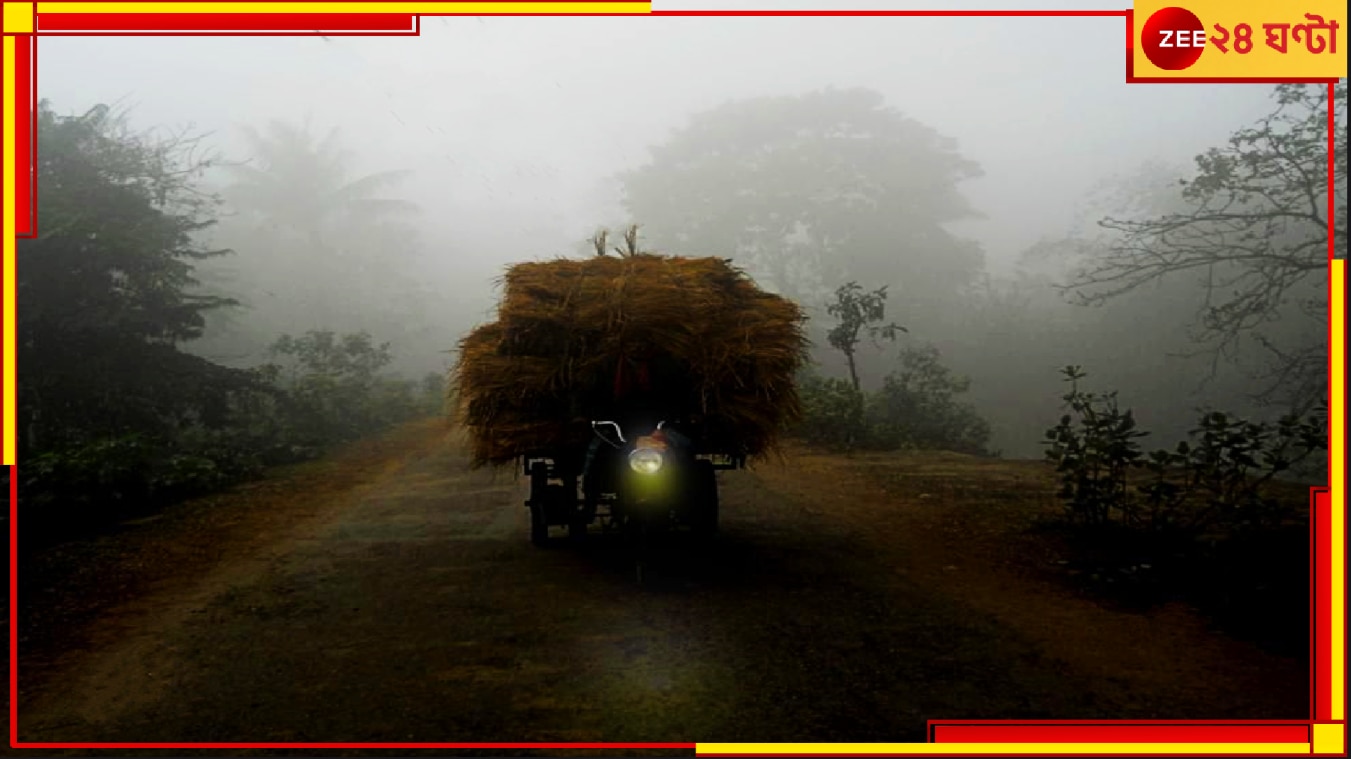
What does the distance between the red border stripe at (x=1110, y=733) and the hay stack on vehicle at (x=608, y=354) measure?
272 cm

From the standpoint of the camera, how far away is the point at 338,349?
1928cm

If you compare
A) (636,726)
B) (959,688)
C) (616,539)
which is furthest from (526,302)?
(959,688)

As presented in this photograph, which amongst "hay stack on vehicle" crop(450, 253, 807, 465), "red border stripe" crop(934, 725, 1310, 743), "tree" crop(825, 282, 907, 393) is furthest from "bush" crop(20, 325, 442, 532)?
"tree" crop(825, 282, 907, 393)

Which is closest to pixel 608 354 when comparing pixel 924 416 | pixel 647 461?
pixel 647 461

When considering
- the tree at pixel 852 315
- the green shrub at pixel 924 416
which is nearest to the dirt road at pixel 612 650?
the green shrub at pixel 924 416

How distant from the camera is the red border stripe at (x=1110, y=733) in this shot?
3030 mm

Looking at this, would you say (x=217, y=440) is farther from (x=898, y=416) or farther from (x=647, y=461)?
(x=898, y=416)

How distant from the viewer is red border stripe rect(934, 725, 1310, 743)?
3.03 metres

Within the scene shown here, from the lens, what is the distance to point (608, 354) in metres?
5.35

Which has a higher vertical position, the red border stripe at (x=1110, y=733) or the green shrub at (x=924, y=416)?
the green shrub at (x=924, y=416)

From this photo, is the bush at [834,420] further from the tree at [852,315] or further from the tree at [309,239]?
the tree at [309,239]

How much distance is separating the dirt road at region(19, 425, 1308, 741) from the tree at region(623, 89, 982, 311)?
69.4 feet

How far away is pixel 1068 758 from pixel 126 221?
12.2 metres

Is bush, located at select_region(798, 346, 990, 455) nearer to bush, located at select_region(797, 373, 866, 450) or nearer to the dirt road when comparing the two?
bush, located at select_region(797, 373, 866, 450)
